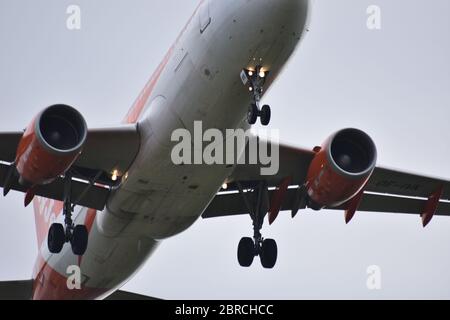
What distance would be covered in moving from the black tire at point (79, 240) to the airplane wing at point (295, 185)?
166 inches

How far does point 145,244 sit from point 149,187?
3.36m

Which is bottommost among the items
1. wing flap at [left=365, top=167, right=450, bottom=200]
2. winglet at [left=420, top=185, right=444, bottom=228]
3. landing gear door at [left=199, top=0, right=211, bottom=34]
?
winglet at [left=420, top=185, right=444, bottom=228]

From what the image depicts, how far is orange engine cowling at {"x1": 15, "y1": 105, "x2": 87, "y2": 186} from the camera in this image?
25188 mm

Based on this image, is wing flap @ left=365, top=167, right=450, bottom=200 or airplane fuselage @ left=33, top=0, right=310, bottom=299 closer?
airplane fuselage @ left=33, top=0, right=310, bottom=299

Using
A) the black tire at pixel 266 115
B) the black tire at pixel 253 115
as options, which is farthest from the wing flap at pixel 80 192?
the black tire at pixel 266 115

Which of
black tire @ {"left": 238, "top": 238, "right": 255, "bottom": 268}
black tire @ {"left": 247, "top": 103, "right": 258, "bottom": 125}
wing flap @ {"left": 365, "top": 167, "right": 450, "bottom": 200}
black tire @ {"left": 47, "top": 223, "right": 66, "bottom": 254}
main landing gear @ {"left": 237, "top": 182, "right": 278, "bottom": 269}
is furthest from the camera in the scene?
black tire @ {"left": 238, "top": 238, "right": 255, "bottom": 268}

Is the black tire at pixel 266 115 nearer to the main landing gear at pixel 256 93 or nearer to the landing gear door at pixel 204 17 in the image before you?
the main landing gear at pixel 256 93

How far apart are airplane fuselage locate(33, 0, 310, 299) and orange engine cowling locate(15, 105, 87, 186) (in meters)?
1.77

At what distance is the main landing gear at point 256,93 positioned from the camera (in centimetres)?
2398

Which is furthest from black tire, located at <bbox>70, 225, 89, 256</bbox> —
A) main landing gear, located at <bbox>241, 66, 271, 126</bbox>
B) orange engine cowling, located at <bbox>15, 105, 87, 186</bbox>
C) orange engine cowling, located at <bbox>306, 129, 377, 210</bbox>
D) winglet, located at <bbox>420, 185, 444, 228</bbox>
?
winglet, located at <bbox>420, 185, 444, 228</bbox>

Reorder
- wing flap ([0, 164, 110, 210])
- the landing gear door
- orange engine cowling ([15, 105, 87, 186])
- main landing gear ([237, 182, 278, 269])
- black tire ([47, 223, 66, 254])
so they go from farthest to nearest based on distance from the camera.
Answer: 1. main landing gear ([237, 182, 278, 269])
2. wing flap ([0, 164, 110, 210])
3. black tire ([47, 223, 66, 254])
4. orange engine cowling ([15, 105, 87, 186])
5. the landing gear door

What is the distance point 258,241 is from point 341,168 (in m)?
4.13

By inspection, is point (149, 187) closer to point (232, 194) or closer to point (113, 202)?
point (113, 202)

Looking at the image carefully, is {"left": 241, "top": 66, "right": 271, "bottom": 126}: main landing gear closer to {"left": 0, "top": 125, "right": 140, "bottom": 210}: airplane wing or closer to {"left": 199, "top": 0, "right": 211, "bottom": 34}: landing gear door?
{"left": 199, "top": 0, "right": 211, "bottom": 34}: landing gear door
